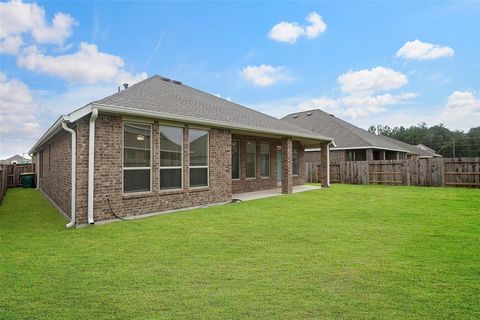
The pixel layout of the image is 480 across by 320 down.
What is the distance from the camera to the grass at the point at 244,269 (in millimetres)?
2922

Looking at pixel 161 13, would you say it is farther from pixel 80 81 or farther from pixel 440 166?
pixel 440 166

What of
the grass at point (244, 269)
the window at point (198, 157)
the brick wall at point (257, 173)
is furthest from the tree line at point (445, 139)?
the grass at point (244, 269)

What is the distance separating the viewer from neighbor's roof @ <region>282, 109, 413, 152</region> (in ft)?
78.2

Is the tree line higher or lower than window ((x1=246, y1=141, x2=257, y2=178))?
higher

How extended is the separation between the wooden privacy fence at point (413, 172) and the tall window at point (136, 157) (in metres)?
15.6

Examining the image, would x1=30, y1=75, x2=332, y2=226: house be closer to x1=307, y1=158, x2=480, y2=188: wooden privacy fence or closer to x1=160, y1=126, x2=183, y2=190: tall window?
x1=160, y1=126, x2=183, y2=190: tall window

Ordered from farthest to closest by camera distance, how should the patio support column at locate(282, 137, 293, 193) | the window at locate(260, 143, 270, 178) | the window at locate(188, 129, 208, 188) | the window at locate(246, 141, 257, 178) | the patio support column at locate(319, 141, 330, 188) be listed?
the patio support column at locate(319, 141, 330, 188) → the window at locate(260, 143, 270, 178) → the window at locate(246, 141, 257, 178) → the patio support column at locate(282, 137, 293, 193) → the window at locate(188, 129, 208, 188)

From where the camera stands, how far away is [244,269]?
401cm

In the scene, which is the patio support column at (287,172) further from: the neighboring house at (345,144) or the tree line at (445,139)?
the tree line at (445,139)

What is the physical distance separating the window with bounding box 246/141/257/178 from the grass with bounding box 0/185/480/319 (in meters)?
7.07

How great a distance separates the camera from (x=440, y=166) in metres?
16.6

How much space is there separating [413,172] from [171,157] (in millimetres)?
15179

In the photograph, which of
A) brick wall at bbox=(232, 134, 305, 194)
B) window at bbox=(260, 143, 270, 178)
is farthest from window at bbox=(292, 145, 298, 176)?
window at bbox=(260, 143, 270, 178)

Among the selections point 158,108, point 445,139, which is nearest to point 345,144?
point 158,108
